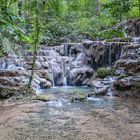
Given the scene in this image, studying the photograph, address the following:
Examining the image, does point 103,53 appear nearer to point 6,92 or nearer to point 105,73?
point 105,73

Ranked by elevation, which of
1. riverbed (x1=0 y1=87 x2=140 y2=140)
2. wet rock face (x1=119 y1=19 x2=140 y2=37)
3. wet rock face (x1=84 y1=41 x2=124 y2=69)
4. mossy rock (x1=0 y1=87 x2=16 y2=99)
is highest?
wet rock face (x1=119 y1=19 x2=140 y2=37)

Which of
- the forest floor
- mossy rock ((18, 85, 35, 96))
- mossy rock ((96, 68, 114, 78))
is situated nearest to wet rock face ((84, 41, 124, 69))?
mossy rock ((96, 68, 114, 78))

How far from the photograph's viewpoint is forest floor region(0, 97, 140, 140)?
184 inches

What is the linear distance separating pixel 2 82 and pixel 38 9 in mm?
3313

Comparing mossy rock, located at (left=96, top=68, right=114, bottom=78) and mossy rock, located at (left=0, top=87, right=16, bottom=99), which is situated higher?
mossy rock, located at (left=96, top=68, right=114, bottom=78)

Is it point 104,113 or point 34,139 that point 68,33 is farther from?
point 34,139

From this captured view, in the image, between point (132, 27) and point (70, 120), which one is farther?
point (132, 27)

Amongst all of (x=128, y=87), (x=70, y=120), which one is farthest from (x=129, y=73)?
(x=70, y=120)

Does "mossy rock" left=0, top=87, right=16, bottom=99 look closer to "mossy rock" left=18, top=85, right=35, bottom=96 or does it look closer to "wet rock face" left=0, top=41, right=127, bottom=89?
"mossy rock" left=18, top=85, right=35, bottom=96

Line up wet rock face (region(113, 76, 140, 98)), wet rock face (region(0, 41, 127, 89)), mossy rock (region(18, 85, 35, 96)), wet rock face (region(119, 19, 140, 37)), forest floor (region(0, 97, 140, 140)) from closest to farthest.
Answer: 1. forest floor (region(0, 97, 140, 140))
2. wet rock face (region(113, 76, 140, 98))
3. mossy rock (region(18, 85, 35, 96))
4. wet rock face (region(0, 41, 127, 89))
5. wet rock face (region(119, 19, 140, 37))

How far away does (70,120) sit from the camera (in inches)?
228

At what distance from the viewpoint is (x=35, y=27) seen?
977cm

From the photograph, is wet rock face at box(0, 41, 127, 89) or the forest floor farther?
wet rock face at box(0, 41, 127, 89)

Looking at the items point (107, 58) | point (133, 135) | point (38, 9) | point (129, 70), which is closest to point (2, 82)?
point (38, 9)
